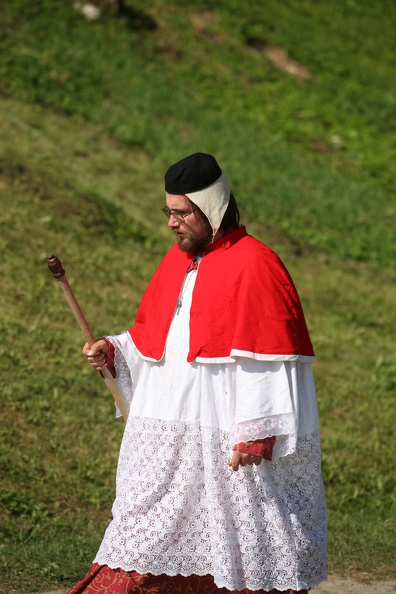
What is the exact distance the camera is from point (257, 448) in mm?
3988

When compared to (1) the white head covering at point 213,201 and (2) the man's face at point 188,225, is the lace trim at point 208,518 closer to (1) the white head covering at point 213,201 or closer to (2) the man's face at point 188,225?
(2) the man's face at point 188,225

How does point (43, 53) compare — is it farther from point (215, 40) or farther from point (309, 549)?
point (309, 549)

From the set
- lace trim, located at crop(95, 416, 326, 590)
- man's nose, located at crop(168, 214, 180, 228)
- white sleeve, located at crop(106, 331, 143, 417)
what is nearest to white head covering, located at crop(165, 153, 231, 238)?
man's nose, located at crop(168, 214, 180, 228)

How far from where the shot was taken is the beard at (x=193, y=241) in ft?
14.1

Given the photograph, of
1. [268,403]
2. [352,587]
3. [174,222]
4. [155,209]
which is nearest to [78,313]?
[174,222]

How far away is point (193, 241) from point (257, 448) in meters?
0.99

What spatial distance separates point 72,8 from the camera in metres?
15.5

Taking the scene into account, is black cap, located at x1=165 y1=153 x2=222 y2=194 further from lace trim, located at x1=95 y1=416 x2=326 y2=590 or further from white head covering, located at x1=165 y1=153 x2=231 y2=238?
lace trim, located at x1=95 y1=416 x2=326 y2=590

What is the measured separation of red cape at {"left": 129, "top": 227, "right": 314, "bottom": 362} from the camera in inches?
161

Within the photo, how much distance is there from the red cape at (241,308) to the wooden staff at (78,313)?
0.29 metres

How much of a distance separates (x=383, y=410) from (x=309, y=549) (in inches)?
180

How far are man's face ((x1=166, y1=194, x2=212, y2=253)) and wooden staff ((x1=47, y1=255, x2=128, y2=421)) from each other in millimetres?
541

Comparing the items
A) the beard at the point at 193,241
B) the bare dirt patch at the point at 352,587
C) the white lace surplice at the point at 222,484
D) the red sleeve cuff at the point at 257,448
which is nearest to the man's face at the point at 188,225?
the beard at the point at 193,241

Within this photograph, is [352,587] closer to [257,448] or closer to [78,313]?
[257,448]
